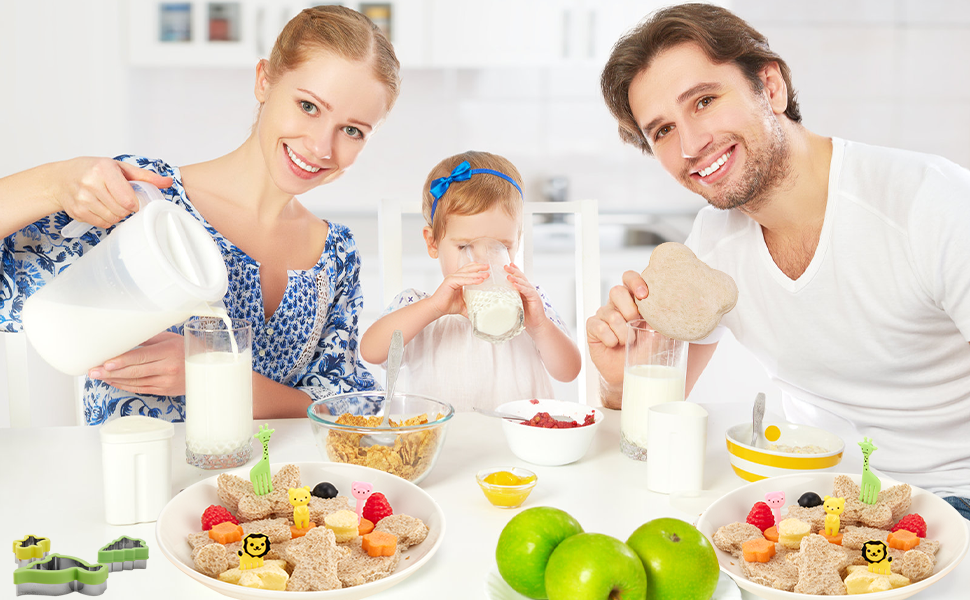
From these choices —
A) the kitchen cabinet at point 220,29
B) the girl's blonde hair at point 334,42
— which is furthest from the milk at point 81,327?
the kitchen cabinet at point 220,29

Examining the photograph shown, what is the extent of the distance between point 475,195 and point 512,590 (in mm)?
1057

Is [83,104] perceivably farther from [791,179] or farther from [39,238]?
[791,179]

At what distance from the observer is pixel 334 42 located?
→ 4.48 feet

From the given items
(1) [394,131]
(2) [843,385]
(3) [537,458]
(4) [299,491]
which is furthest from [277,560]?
(1) [394,131]

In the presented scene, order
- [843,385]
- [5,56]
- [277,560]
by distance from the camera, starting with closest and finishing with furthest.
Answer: [277,560], [843,385], [5,56]

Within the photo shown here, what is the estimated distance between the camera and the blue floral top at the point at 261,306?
4.13ft

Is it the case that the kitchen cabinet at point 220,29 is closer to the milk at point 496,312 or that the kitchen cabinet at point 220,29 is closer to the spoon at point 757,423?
the milk at point 496,312

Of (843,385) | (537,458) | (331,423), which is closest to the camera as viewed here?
(331,423)

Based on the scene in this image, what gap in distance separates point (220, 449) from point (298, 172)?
61 centimetres

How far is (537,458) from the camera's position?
105cm

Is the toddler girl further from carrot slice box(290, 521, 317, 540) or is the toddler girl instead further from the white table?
carrot slice box(290, 521, 317, 540)

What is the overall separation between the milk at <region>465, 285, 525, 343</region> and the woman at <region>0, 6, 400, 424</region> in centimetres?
36

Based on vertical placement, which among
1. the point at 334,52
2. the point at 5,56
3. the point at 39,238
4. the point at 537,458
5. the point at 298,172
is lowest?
the point at 537,458

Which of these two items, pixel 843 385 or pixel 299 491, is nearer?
pixel 299 491
